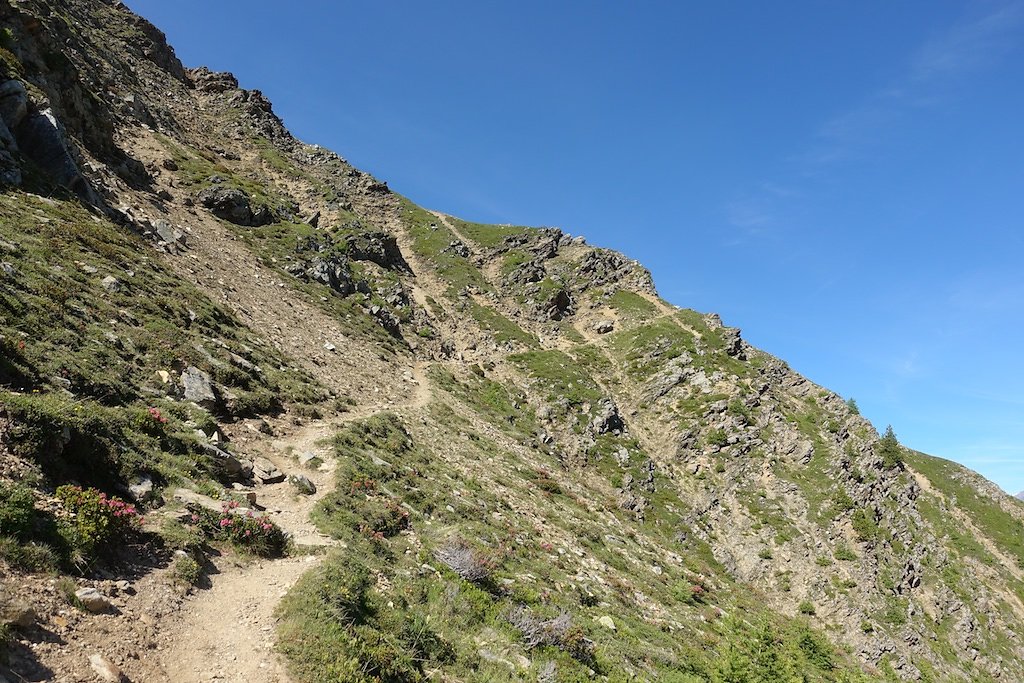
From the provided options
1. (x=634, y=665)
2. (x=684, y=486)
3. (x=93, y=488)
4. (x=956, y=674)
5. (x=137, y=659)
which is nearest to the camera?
(x=137, y=659)

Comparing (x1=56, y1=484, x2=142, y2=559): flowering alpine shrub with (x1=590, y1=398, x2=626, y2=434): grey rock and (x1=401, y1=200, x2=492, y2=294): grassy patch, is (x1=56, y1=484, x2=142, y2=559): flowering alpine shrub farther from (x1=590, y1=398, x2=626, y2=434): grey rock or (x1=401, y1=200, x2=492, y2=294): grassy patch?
(x1=401, y1=200, x2=492, y2=294): grassy patch

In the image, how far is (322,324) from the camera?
38688 mm

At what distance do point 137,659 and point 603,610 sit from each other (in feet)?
54.4

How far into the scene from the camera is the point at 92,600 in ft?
26.4

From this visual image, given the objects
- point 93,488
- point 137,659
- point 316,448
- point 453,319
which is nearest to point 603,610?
point 316,448

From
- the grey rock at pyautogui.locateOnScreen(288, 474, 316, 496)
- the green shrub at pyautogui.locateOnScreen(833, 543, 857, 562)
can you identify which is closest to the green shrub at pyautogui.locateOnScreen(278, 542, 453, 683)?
the grey rock at pyautogui.locateOnScreen(288, 474, 316, 496)

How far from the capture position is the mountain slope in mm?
11383

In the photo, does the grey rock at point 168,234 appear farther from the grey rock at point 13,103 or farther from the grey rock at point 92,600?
the grey rock at point 92,600

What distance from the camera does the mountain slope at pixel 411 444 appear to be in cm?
1138

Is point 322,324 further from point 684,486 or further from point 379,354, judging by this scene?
point 684,486

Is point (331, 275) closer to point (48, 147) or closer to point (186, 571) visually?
point (48, 147)

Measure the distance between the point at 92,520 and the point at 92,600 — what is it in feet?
6.84

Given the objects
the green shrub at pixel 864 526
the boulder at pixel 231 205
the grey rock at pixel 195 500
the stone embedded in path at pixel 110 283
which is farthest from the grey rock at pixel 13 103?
the green shrub at pixel 864 526

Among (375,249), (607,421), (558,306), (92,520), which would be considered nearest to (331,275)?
(375,249)
